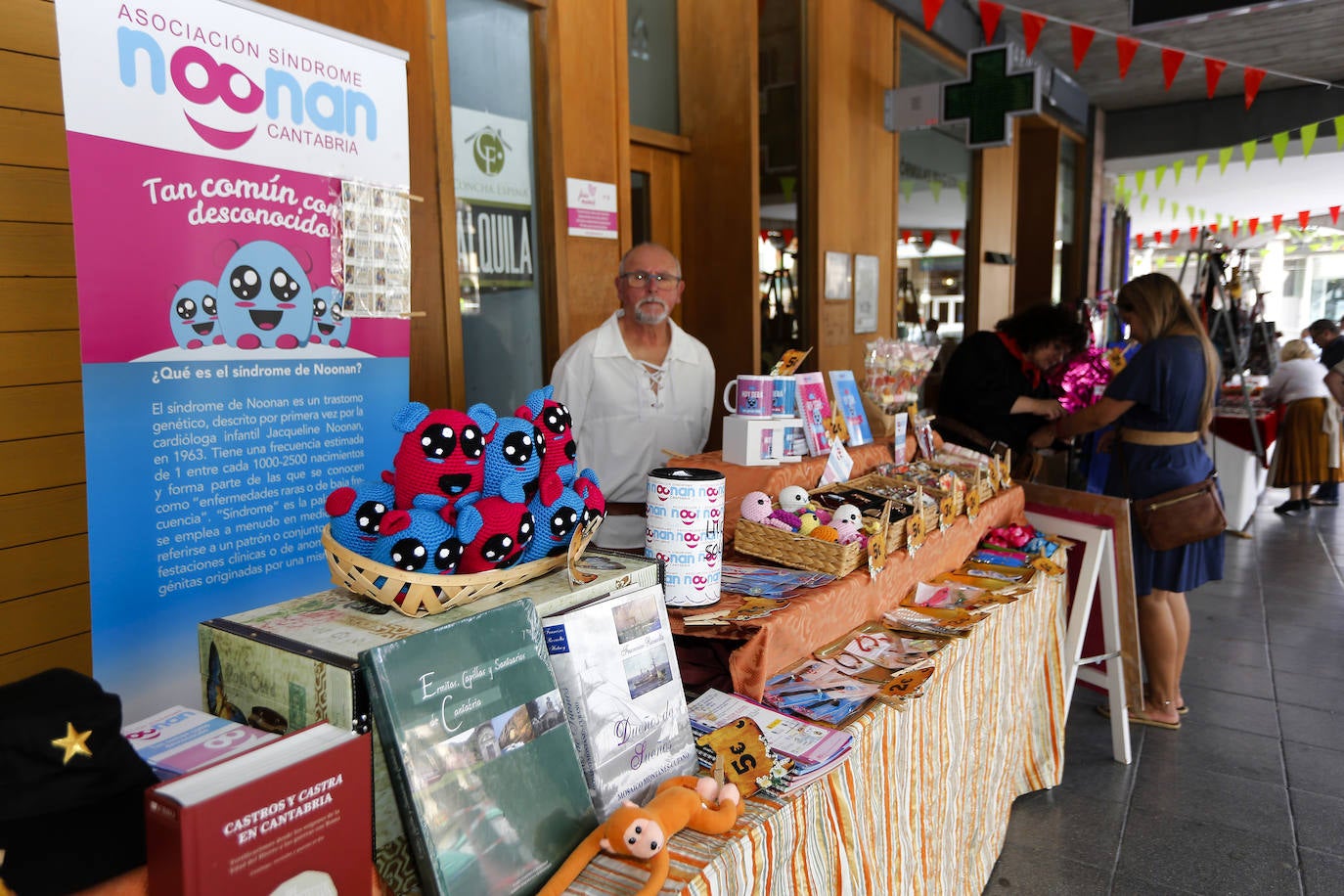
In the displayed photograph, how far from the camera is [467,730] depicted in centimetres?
98

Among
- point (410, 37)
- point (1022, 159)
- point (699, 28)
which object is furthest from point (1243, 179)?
point (410, 37)

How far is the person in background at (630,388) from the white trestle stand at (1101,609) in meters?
1.38

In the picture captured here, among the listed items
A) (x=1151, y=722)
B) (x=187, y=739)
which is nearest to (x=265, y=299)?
(x=187, y=739)

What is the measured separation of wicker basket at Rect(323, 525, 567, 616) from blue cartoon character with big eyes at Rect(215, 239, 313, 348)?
1.03m

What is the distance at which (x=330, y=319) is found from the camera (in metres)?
2.18

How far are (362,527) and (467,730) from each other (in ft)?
1.13

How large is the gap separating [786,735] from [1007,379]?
2657 mm

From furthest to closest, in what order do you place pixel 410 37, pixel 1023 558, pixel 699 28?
pixel 699 28 → pixel 410 37 → pixel 1023 558

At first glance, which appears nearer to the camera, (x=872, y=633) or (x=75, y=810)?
(x=75, y=810)

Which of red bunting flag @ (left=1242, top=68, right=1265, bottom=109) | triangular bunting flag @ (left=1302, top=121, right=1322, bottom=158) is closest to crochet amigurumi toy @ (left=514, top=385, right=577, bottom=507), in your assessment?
red bunting flag @ (left=1242, top=68, right=1265, bottom=109)

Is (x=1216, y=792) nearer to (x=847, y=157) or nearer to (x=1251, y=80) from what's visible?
(x=847, y=157)

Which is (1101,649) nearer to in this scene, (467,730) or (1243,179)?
(467,730)

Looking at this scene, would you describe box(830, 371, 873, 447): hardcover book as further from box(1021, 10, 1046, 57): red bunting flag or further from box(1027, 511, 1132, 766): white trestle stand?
box(1021, 10, 1046, 57): red bunting flag

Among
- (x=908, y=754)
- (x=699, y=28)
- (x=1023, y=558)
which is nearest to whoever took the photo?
(x=908, y=754)
